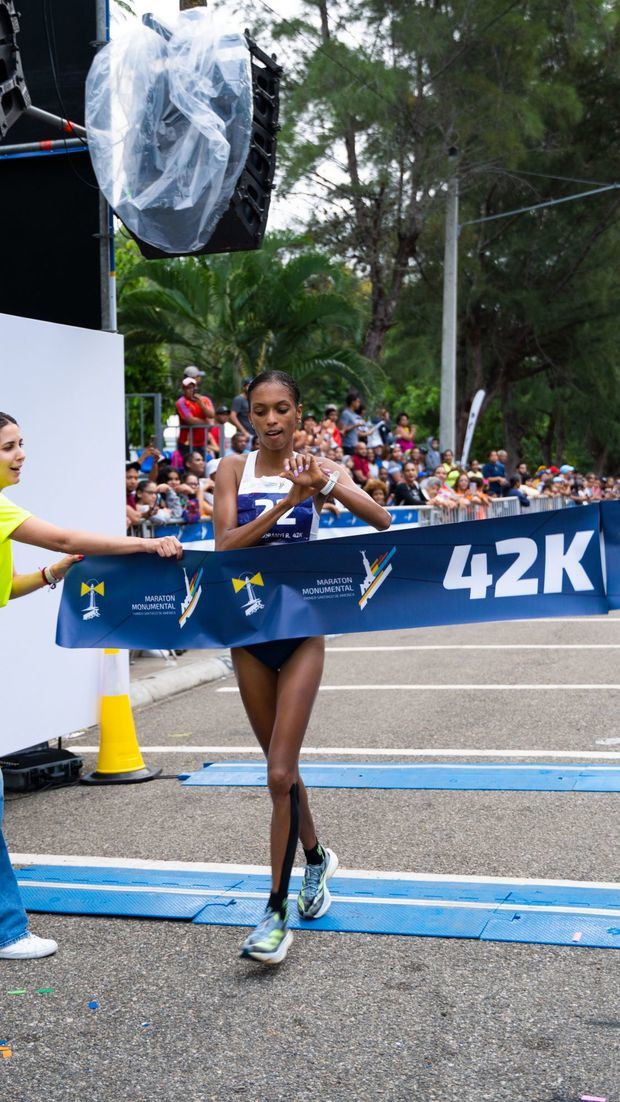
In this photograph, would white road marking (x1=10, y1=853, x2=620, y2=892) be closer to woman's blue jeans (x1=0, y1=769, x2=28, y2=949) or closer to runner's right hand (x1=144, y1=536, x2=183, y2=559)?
woman's blue jeans (x1=0, y1=769, x2=28, y2=949)

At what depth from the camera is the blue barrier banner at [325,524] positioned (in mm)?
14203

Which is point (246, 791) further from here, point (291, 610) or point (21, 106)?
point (21, 106)

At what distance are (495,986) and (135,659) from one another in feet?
31.4

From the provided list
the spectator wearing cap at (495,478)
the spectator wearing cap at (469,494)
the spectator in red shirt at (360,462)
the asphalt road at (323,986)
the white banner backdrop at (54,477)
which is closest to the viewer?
the asphalt road at (323,986)

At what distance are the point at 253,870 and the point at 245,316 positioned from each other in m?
22.9

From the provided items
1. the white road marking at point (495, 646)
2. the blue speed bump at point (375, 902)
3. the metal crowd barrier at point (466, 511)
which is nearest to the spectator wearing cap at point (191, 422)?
the metal crowd barrier at point (466, 511)

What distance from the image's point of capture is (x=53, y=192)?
8.91 metres

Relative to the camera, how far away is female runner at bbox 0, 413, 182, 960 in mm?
4875

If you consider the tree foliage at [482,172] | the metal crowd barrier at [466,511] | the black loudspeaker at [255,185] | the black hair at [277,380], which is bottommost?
the metal crowd barrier at [466,511]

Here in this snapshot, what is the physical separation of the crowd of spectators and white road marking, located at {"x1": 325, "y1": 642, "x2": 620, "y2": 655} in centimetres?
194

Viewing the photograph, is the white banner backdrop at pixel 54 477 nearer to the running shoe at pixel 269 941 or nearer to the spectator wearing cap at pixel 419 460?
the running shoe at pixel 269 941

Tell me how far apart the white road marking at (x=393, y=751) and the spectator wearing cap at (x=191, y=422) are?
1022 cm

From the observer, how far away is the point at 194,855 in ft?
20.4

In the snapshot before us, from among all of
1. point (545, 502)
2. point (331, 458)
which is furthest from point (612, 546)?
point (545, 502)
